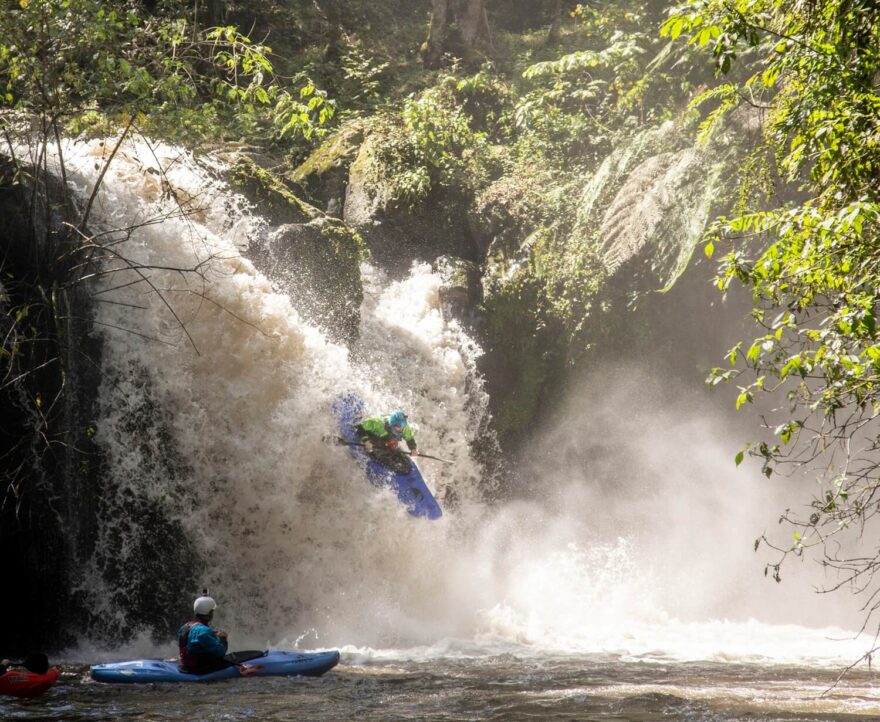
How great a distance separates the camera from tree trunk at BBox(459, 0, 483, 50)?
1554cm

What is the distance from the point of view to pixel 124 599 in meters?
8.46

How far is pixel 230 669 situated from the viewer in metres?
6.85

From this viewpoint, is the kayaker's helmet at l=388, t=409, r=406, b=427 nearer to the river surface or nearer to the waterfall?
the waterfall

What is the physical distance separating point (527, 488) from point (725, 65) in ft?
25.1

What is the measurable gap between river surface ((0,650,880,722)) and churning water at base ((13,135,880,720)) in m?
0.05

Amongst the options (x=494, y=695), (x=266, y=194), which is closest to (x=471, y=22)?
(x=266, y=194)

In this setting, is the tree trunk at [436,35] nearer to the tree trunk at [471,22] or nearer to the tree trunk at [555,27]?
the tree trunk at [471,22]

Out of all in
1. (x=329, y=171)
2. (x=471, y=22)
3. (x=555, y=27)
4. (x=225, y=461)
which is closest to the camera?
(x=225, y=461)

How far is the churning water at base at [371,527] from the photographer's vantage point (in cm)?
731

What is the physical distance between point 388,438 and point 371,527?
979 millimetres

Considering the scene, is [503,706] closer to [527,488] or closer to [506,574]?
[506,574]

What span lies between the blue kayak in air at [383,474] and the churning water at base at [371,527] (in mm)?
127

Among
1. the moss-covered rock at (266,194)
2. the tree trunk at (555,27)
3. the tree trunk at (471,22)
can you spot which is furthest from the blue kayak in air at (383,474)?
the tree trunk at (555,27)

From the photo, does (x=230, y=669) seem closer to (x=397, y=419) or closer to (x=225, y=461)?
(x=225, y=461)
